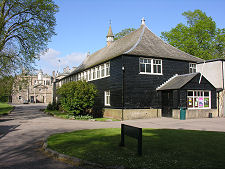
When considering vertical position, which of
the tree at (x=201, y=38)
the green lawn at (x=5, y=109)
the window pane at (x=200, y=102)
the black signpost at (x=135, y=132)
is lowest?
the green lawn at (x=5, y=109)

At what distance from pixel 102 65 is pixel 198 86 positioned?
1169 centimetres

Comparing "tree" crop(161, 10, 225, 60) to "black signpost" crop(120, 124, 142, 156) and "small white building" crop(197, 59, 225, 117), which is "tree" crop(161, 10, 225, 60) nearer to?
"small white building" crop(197, 59, 225, 117)

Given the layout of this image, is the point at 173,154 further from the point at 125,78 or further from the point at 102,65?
the point at 102,65

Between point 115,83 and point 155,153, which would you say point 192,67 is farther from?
point 155,153

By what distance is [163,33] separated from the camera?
47875mm

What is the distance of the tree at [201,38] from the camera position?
40969 mm

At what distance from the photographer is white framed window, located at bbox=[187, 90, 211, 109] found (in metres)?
21.9

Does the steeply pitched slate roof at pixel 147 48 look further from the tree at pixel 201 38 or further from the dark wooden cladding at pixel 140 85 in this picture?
the tree at pixel 201 38

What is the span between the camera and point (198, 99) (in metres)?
22.4

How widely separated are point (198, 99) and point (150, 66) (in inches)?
237

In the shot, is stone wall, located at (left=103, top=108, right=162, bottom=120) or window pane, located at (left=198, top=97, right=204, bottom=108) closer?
stone wall, located at (left=103, top=108, right=162, bottom=120)

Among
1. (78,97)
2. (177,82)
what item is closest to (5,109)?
(78,97)

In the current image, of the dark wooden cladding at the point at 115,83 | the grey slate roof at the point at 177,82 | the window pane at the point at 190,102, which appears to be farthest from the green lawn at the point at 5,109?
the window pane at the point at 190,102

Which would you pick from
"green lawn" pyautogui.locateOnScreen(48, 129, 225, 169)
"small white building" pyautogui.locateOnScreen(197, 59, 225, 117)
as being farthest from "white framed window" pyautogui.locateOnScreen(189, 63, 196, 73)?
"green lawn" pyautogui.locateOnScreen(48, 129, 225, 169)
